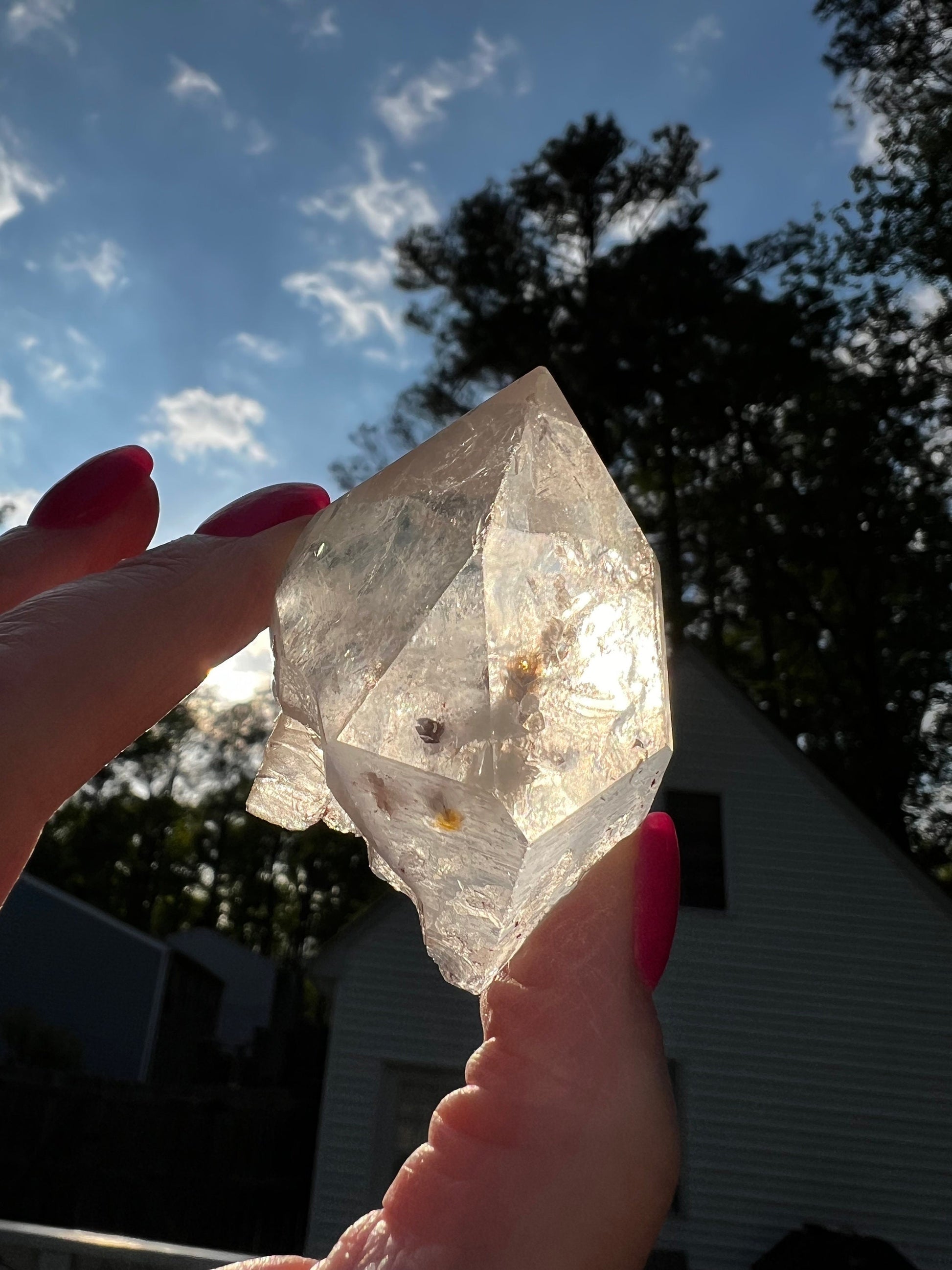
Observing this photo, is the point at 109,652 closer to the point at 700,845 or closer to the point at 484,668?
the point at 484,668

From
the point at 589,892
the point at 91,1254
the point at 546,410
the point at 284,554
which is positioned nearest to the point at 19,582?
the point at 284,554

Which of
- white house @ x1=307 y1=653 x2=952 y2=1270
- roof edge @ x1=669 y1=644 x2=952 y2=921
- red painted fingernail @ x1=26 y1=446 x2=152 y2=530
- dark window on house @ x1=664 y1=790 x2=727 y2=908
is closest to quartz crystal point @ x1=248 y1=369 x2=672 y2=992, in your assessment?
red painted fingernail @ x1=26 y1=446 x2=152 y2=530

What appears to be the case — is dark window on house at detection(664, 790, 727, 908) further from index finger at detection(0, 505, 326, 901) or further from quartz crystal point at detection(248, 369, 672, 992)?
quartz crystal point at detection(248, 369, 672, 992)

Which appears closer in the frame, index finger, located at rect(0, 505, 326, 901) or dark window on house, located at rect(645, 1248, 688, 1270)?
index finger, located at rect(0, 505, 326, 901)

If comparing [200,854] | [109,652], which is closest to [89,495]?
[109,652]

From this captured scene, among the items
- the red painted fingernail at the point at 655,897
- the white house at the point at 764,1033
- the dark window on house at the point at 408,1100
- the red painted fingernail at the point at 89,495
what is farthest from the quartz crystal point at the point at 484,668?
the dark window on house at the point at 408,1100

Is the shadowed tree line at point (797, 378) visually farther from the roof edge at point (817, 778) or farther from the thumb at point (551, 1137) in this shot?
the thumb at point (551, 1137)
